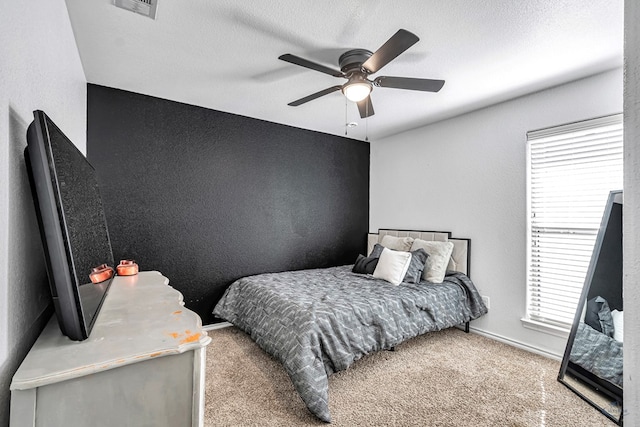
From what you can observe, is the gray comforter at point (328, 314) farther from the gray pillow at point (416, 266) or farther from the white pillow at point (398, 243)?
the white pillow at point (398, 243)

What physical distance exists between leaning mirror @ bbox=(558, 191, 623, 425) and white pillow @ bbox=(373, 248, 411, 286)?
→ 143cm

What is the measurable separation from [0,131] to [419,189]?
13.0ft

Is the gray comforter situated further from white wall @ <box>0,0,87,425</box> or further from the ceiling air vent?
the ceiling air vent

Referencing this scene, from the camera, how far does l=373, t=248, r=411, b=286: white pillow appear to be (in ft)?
10.5

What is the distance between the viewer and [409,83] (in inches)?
87.6

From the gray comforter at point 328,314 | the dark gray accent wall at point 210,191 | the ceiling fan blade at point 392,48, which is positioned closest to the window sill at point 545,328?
the gray comforter at point 328,314

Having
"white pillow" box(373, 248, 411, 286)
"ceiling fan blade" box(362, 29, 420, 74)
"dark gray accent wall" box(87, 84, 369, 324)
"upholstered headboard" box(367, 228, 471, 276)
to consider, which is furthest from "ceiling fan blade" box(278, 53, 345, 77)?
"upholstered headboard" box(367, 228, 471, 276)

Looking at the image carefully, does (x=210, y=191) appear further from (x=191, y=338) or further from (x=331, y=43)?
(x=191, y=338)

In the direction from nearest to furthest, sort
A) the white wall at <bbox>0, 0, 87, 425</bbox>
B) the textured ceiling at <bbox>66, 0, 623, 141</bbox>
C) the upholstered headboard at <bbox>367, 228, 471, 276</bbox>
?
the white wall at <bbox>0, 0, 87, 425</bbox>
the textured ceiling at <bbox>66, 0, 623, 141</bbox>
the upholstered headboard at <bbox>367, 228, 471, 276</bbox>

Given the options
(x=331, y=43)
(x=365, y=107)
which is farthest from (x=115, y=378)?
(x=365, y=107)

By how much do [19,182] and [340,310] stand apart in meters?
2.00

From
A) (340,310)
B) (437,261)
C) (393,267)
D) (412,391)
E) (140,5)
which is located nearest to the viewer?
(140,5)

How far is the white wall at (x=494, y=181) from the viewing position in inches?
109

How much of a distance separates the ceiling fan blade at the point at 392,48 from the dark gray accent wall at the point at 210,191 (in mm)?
2108
